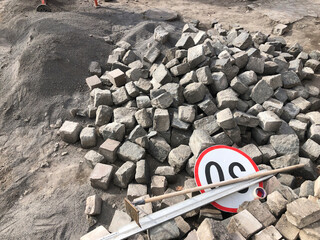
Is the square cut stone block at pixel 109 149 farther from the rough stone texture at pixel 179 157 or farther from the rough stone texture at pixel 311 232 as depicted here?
the rough stone texture at pixel 311 232

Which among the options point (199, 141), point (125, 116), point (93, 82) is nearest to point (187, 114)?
point (199, 141)

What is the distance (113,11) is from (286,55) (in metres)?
4.52

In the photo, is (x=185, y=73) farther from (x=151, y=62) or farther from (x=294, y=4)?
(x=294, y=4)

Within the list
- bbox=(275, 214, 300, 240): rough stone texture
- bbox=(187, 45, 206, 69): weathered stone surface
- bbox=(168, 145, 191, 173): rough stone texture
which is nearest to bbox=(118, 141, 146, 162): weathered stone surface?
bbox=(168, 145, 191, 173): rough stone texture

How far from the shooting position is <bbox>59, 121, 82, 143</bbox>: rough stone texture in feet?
12.9

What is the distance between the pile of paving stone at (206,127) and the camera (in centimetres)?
269

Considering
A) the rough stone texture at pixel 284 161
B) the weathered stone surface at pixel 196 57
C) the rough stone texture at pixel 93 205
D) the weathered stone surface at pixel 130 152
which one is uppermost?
the weathered stone surface at pixel 196 57

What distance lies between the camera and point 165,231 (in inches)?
104

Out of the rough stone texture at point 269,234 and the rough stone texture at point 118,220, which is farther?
the rough stone texture at point 118,220

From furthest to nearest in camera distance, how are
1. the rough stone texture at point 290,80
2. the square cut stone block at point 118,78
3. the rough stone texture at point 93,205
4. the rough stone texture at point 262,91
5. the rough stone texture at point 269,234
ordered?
1. the square cut stone block at point 118,78
2. the rough stone texture at point 290,80
3. the rough stone texture at point 262,91
4. the rough stone texture at point 93,205
5. the rough stone texture at point 269,234

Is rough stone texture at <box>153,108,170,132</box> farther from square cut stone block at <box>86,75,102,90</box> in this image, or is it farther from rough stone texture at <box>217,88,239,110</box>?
square cut stone block at <box>86,75,102,90</box>

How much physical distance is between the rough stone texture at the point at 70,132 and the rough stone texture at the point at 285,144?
2.77m

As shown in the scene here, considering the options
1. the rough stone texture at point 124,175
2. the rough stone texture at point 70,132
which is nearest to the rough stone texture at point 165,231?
the rough stone texture at point 124,175

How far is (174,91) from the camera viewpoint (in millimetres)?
3992
